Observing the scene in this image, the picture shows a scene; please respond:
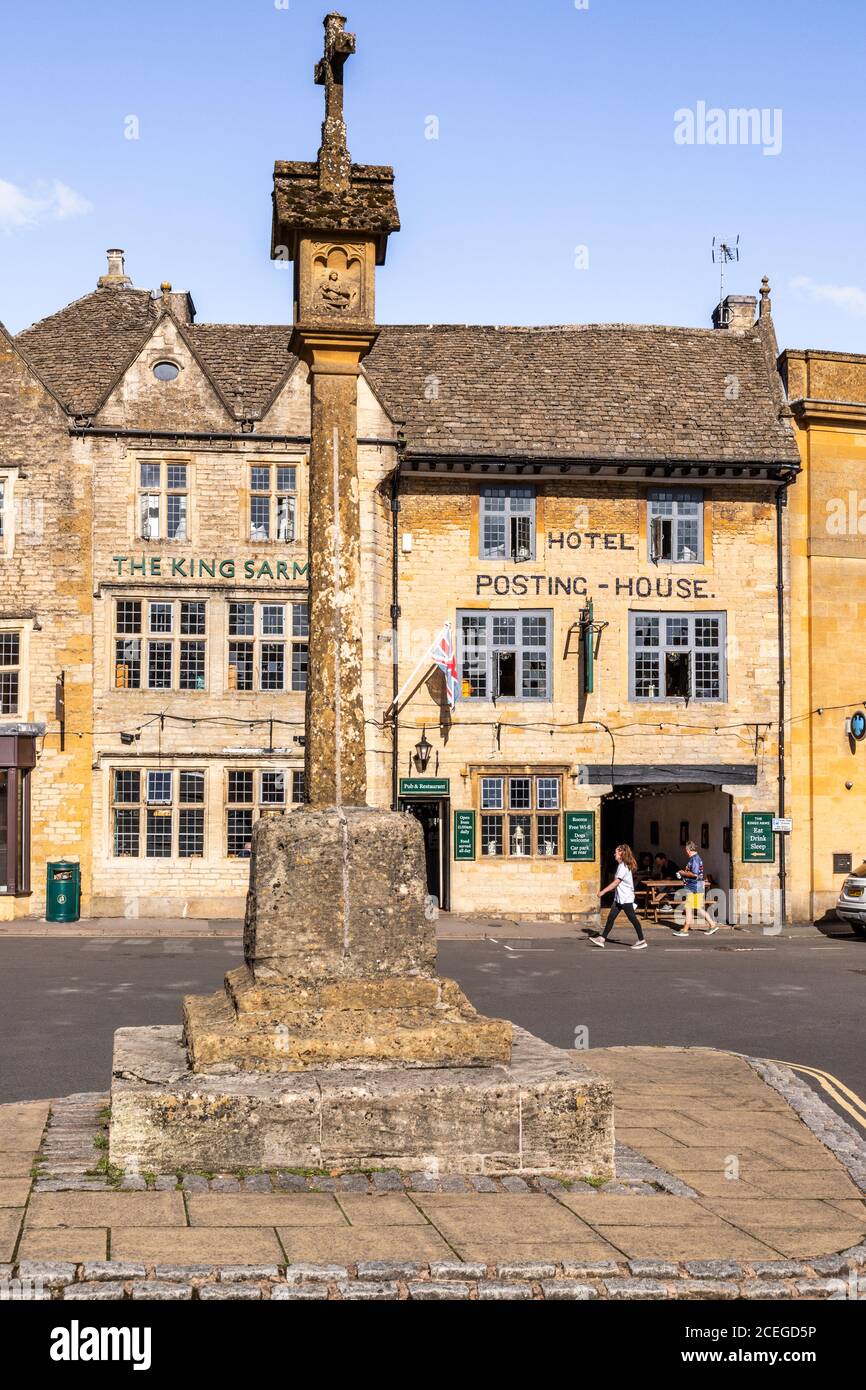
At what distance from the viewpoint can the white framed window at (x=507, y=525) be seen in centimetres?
2838

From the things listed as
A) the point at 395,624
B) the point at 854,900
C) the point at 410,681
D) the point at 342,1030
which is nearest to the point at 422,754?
the point at 410,681

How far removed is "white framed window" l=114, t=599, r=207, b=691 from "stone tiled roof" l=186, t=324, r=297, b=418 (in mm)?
4257

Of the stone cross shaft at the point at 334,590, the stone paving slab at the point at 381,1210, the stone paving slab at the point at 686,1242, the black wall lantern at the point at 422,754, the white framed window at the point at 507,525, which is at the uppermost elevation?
the white framed window at the point at 507,525

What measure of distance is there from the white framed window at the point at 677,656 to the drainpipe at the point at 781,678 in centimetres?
115

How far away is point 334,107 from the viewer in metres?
9.39

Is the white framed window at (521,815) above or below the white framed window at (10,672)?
below

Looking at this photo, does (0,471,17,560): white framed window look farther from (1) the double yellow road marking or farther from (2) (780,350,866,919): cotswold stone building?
(1) the double yellow road marking

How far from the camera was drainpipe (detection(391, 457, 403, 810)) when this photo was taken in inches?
1093

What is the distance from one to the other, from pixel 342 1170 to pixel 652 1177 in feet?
5.71

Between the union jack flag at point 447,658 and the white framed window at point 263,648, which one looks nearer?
the union jack flag at point 447,658

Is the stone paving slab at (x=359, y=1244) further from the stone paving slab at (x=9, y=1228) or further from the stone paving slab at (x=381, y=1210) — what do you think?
the stone paving slab at (x=9, y=1228)

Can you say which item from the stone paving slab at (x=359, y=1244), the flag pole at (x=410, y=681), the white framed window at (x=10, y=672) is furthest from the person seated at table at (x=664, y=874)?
the stone paving slab at (x=359, y=1244)

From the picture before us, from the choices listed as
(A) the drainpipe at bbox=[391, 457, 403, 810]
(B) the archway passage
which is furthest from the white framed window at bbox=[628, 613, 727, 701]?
(A) the drainpipe at bbox=[391, 457, 403, 810]
